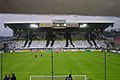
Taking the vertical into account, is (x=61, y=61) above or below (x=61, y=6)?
below

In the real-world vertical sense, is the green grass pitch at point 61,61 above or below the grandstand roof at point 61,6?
below

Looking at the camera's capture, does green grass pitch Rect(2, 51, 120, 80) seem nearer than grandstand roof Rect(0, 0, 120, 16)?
No

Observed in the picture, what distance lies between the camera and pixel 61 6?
114 inches

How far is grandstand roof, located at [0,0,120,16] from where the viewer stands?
8.87 feet

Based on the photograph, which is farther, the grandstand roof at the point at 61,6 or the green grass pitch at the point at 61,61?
the green grass pitch at the point at 61,61

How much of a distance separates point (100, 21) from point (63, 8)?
16579 millimetres

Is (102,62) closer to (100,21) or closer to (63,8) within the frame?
(100,21)

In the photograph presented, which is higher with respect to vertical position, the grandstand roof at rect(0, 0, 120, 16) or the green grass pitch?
the grandstand roof at rect(0, 0, 120, 16)

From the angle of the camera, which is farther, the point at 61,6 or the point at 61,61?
the point at 61,61

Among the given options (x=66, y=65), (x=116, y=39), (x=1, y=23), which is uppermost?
(x=1, y=23)

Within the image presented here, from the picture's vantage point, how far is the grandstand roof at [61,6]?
106 inches

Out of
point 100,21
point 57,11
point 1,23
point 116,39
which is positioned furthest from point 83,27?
point 57,11

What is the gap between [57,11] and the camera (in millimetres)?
3170

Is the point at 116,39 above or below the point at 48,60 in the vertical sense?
above
